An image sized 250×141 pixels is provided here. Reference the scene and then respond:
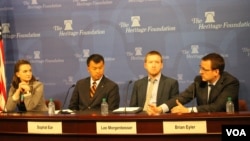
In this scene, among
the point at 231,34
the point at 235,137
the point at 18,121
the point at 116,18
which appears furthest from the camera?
the point at 116,18

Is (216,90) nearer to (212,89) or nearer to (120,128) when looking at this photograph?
(212,89)

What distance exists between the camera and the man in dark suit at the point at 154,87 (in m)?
5.10

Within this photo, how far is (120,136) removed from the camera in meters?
3.76

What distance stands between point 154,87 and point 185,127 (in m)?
1.61

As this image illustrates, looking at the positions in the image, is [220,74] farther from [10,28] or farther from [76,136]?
[10,28]

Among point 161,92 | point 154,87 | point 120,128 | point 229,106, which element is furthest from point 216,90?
point 120,128

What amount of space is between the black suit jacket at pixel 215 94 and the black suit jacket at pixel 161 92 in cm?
41

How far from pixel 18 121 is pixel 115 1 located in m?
2.74

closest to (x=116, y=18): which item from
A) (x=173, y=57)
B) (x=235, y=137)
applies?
(x=173, y=57)

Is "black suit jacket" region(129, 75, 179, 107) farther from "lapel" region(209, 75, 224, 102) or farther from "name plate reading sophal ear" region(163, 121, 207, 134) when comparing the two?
"name plate reading sophal ear" region(163, 121, 207, 134)

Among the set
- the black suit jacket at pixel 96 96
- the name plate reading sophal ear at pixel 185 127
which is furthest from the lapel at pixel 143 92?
the name plate reading sophal ear at pixel 185 127

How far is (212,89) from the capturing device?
4.44m

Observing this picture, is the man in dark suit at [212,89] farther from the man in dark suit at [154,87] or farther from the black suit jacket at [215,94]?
the man in dark suit at [154,87]

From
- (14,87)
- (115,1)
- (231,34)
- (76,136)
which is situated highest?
(115,1)
